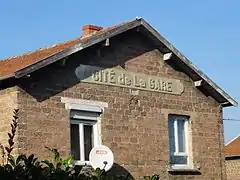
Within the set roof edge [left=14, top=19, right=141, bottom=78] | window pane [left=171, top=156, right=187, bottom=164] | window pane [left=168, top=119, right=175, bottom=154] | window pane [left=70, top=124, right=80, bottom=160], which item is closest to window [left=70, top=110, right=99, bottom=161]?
window pane [left=70, top=124, right=80, bottom=160]

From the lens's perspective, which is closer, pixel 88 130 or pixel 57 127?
pixel 57 127

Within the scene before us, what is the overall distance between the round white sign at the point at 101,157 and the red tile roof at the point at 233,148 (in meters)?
20.4

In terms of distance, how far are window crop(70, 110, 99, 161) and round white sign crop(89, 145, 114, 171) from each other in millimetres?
746

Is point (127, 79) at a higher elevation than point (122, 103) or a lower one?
higher

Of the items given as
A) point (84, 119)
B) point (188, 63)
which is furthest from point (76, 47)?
point (188, 63)

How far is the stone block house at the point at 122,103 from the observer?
1425cm

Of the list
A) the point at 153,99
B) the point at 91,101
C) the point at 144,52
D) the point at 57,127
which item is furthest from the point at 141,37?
the point at 57,127

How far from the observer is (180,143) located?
17984 millimetres

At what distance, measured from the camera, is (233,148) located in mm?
36156

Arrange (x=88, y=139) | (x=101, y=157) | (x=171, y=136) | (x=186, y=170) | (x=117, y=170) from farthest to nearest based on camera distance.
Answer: (x=171, y=136), (x=186, y=170), (x=117, y=170), (x=88, y=139), (x=101, y=157)

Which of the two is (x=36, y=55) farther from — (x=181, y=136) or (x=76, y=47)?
(x=181, y=136)

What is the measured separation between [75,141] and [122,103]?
1.88 metres

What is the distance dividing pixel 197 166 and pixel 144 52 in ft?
12.8

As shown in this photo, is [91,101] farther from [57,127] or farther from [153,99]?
[153,99]
